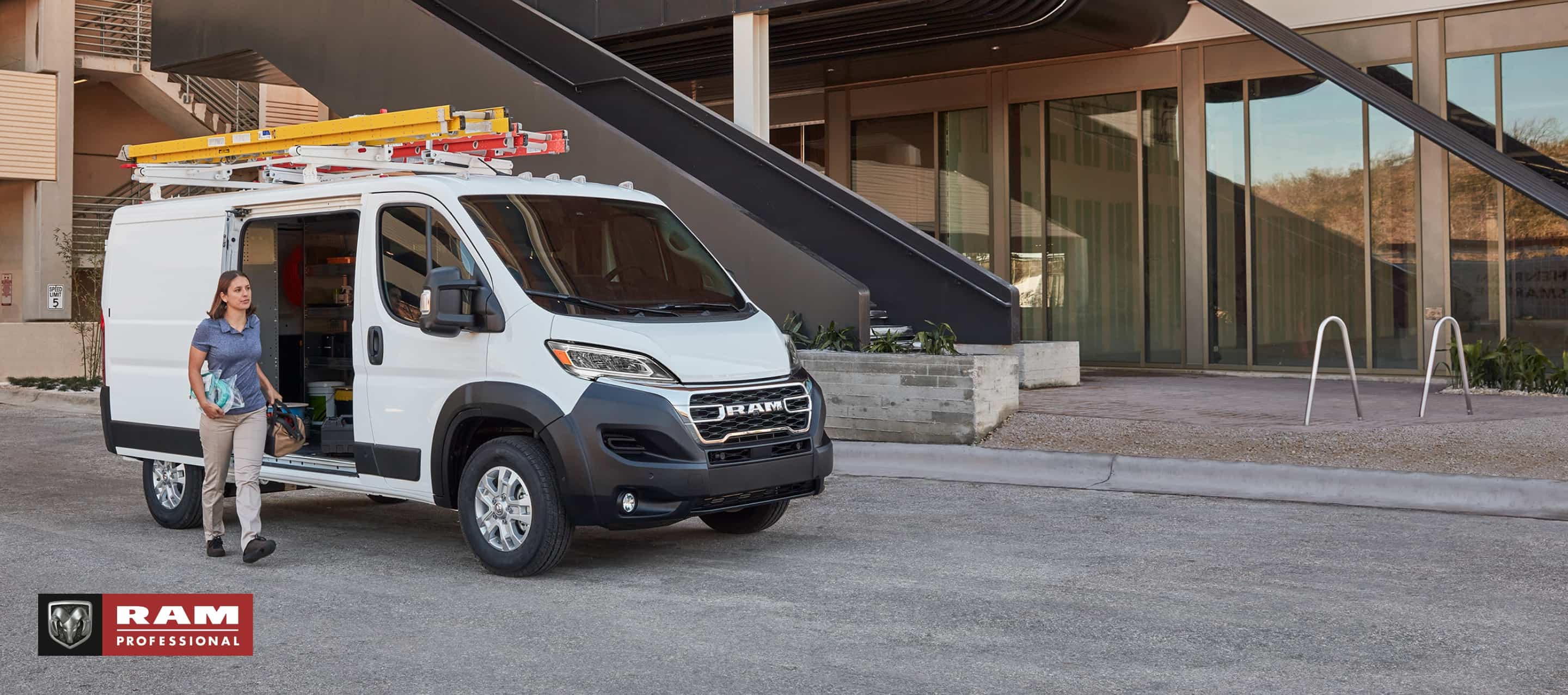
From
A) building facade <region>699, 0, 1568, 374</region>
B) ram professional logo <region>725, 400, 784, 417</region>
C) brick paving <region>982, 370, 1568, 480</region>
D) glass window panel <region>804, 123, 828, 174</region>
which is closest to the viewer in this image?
ram professional logo <region>725, 400, 784, 417</region>

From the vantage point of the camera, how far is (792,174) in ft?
54.2

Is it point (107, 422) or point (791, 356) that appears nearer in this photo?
point (791, 356)

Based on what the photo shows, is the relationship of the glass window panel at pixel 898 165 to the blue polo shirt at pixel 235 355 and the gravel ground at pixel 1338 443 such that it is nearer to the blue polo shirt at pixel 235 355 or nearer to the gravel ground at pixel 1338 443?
the gravel ground at pixel 1338 443

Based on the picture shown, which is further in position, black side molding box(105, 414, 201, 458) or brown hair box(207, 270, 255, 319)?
black side molding box(105, 414, 201, 458)

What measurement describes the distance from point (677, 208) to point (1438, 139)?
8588 millimetres

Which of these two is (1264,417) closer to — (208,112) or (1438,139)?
(1438,139)

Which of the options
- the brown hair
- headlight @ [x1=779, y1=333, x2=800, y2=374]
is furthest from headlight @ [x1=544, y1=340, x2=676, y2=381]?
the brown hair

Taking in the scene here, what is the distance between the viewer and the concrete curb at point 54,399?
20453mm

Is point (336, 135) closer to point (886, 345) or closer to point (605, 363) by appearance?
point (605, 363)

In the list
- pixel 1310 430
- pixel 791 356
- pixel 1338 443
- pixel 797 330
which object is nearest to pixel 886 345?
pixel 797 330

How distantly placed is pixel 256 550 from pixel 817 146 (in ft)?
60.1

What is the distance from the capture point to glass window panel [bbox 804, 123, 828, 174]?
2470cm

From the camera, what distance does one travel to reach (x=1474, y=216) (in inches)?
697

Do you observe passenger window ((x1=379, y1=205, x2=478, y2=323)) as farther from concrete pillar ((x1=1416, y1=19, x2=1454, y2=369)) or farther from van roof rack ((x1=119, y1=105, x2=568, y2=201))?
concrete pillar ((x1=1416, y1=19, x2=1454, y2=369))
